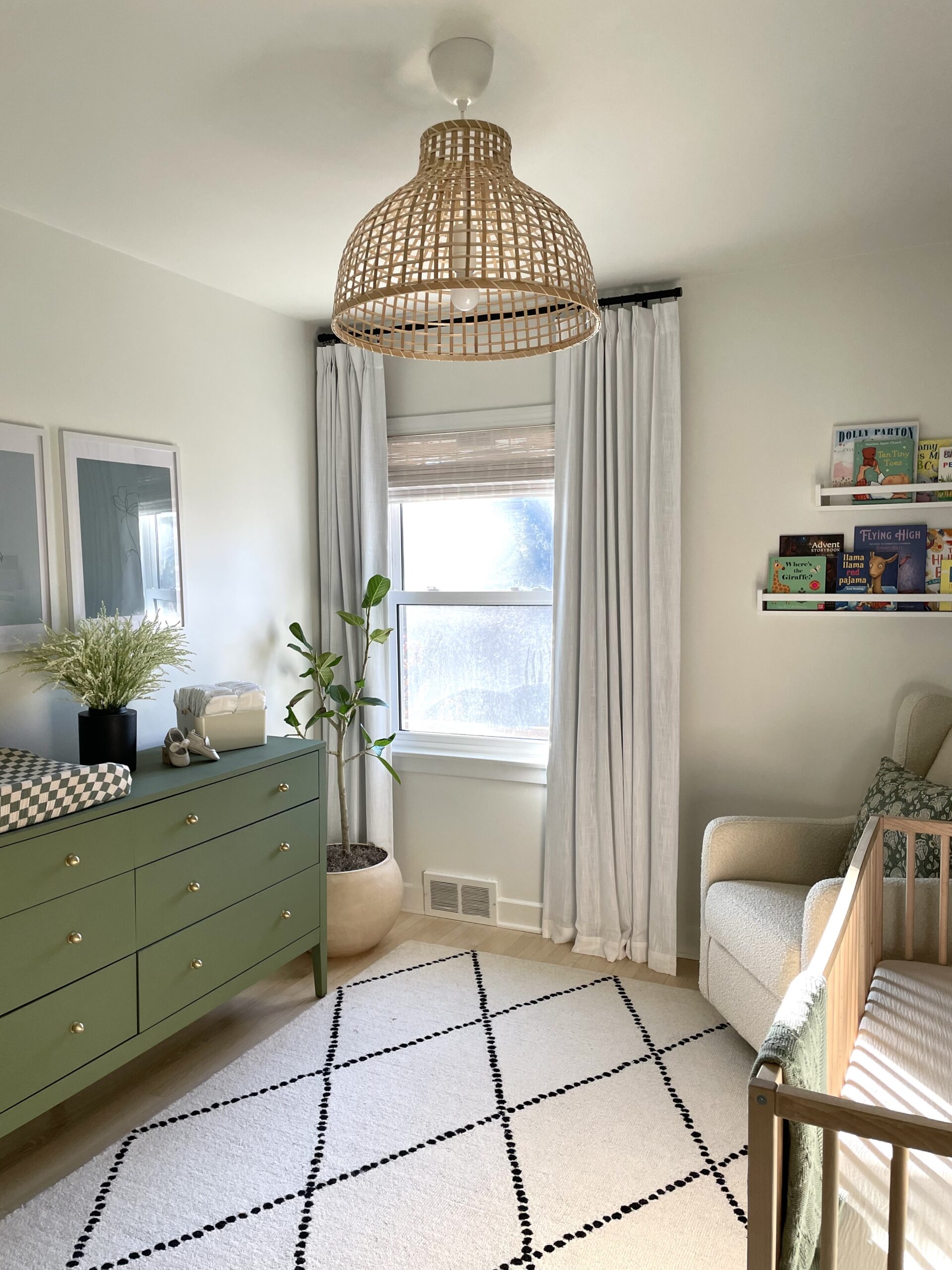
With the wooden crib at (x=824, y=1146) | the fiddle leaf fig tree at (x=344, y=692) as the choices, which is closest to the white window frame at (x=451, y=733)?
the fiddle leaf fig tree at (x=344, y=692)

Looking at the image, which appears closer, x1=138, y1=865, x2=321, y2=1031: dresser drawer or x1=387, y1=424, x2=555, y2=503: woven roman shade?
x1=138, y1=865, x2=321, y2=1031: dresser drawer

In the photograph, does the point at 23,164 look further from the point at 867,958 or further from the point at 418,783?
the point at 867,958

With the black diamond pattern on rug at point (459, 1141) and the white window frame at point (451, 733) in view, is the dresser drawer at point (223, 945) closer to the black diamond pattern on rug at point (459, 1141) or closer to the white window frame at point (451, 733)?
the black diamond pattern on rug at point (459, 1141)

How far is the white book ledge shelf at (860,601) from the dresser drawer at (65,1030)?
2.31 meters

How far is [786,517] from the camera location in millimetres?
3131

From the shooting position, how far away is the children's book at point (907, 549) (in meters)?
2.92

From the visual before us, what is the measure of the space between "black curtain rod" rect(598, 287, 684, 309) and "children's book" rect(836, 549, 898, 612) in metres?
1.08

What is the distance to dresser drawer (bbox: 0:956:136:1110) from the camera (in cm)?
200

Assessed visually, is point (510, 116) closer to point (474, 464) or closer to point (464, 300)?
point (464, 300)

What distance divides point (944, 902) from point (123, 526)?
8.48 ft

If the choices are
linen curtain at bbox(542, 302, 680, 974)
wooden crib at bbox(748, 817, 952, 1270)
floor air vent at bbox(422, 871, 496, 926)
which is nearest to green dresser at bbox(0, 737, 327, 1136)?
floor air vent at bbox(422, 871, 496, 926)

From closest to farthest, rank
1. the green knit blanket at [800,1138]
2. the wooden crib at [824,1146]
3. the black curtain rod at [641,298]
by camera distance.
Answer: the wooden crib at [824,1146]
the green knit blanket at [800,1138]
the black curtain rod at [641,298]

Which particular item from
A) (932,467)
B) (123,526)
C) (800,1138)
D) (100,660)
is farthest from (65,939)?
(932,467)

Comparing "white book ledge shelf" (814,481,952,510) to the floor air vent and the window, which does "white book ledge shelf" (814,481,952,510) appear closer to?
the window
